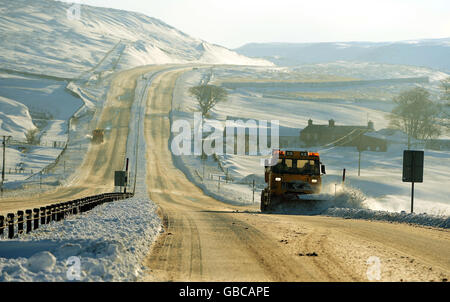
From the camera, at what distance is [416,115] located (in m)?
107

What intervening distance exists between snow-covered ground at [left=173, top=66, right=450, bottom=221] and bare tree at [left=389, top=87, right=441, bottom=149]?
128 inches

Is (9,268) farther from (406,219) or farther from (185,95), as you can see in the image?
(185,95)

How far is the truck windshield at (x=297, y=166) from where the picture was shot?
2987 centimetres

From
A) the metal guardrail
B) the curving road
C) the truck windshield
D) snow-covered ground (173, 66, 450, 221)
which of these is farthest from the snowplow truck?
the curving road

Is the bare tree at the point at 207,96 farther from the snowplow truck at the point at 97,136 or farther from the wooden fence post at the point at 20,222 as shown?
the wooden fence post at the point at 20,222

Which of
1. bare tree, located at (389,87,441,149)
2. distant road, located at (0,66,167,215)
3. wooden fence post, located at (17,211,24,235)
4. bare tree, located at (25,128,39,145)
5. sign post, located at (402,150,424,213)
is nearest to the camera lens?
wooden fence post, located at (17,211,24,235)

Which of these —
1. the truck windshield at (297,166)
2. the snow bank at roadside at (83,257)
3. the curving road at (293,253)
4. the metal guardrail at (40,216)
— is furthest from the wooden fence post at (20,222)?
the truck windshield at (297,166)

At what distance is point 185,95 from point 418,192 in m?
93.0

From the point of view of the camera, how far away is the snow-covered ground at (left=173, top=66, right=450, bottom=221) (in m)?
52.4

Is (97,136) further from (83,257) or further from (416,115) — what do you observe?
(83,257)

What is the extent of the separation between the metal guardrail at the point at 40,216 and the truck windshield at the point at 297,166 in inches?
401

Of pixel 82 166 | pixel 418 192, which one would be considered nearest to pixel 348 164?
pixel 418 192

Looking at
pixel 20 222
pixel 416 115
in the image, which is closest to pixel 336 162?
pixel 416 115

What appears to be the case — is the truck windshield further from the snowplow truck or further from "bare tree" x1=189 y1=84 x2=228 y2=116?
"bare tree" x1=189 y1=84 x2=228 y2=116
